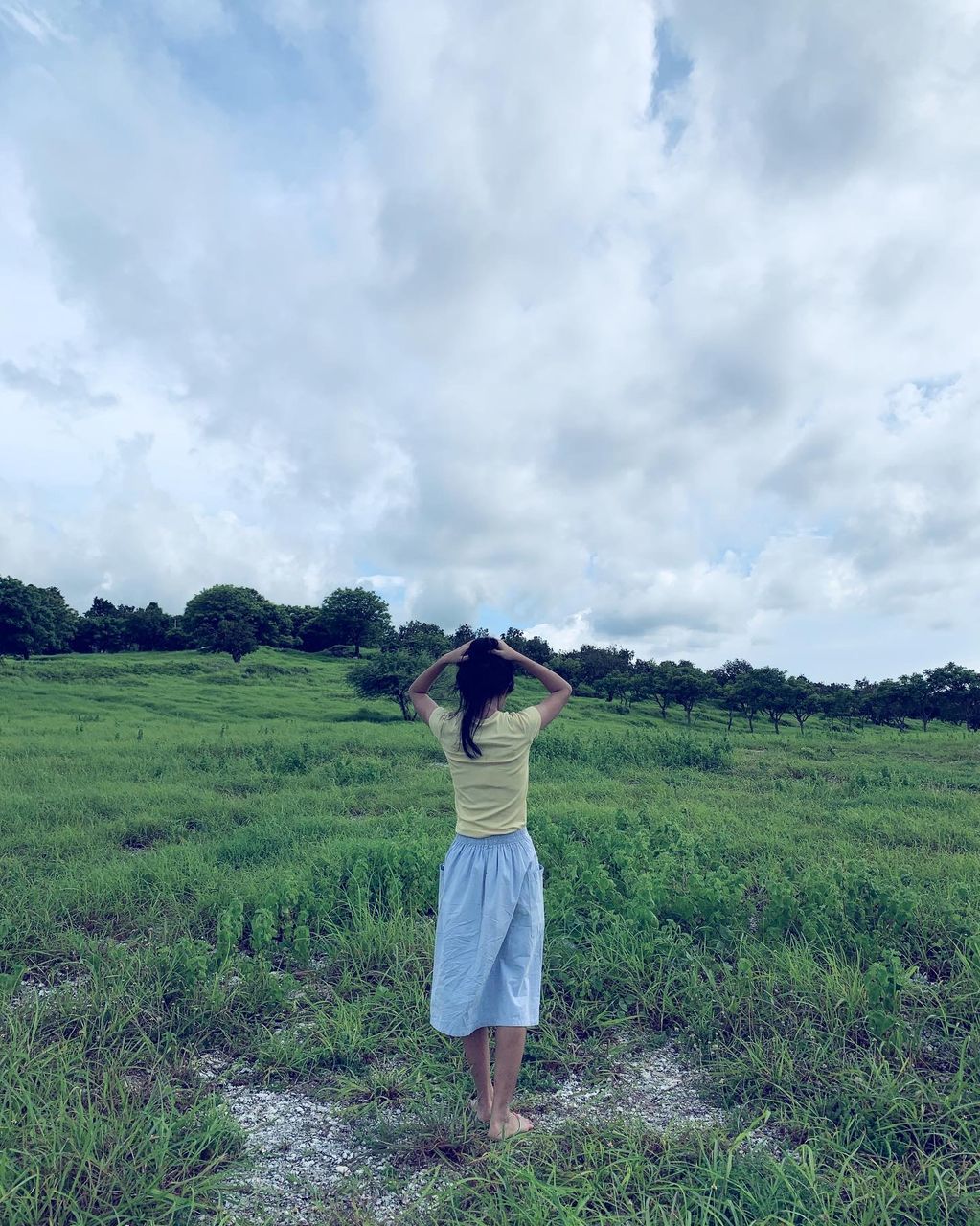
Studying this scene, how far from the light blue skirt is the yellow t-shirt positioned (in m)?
0.08

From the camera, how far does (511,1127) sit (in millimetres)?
3711

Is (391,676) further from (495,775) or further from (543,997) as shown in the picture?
(495,775)

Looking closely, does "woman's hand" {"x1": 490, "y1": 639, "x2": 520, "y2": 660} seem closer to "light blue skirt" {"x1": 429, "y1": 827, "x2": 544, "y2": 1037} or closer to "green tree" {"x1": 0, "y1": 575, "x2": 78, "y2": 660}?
"light blue skirt" {"x1": 429, "y1": 827, "x2": 544, "y2": 1037}

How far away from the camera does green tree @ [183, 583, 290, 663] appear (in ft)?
197

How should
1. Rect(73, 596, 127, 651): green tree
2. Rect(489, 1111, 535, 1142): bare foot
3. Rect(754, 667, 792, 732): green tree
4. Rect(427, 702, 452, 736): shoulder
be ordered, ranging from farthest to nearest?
Rect(73, 596, 127, 651): green tree < Rect(754, 667, 792, 732): green tree < Rect(427, 702, 452, 736): shoulder < Rect(489, 1111, 535, 1142): bare foot

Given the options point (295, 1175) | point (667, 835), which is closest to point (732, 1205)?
point (295, 1175)

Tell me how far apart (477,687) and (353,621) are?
69733 millimetres

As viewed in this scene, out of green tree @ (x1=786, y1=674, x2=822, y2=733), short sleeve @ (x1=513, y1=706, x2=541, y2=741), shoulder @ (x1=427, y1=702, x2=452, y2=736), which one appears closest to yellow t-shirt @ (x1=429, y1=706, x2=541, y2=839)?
short sleeve @ (x1=513, y1=706, x2=541, y2=741)

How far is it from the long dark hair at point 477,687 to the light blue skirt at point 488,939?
1.68ft

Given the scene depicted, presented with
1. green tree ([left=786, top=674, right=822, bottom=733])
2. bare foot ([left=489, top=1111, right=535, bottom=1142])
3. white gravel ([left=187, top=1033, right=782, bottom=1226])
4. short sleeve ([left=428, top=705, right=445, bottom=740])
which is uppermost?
green tree ([left=786, top=674, right=822, bottom=733])

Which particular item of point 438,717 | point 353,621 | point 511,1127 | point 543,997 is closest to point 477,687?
point 438,717

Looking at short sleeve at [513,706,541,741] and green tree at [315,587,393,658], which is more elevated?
green tree at [315,587,393,658]

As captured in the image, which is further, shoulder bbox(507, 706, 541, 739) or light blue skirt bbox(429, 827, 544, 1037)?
shoulder bbox(507, 706, 541, 739)

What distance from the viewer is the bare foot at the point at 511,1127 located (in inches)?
144
